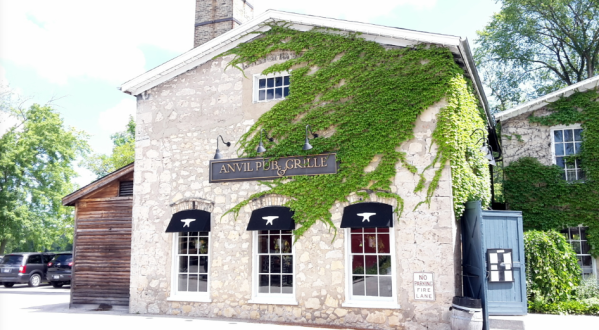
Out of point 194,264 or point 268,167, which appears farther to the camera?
point 194,264

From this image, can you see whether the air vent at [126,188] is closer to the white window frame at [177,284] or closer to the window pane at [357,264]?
the white window frame at [177,284]

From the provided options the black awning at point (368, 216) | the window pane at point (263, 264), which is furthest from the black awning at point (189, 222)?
the black awning at point (368, 216)

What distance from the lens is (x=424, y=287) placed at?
9.27 meters

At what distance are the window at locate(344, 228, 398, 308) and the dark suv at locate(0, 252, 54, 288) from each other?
700 inches

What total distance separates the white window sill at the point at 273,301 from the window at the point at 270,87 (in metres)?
4.49

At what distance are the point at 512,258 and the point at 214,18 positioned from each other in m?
11.7

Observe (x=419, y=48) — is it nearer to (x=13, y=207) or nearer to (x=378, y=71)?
(x=378, y=71)

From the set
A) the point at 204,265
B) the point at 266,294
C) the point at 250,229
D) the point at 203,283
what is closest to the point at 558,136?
the point at 250,229

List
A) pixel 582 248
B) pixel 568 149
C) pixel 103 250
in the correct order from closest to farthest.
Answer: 1. pixel 103 250
2. pixel 582 248
3. pixel 568 149

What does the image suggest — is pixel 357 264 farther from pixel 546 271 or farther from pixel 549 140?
pixel 549 140

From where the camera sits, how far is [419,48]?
32.7 ft

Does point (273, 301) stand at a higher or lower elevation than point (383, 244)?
lower

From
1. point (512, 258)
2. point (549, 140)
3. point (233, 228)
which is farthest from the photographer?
point (549, 140)

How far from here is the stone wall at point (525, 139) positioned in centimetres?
1397
